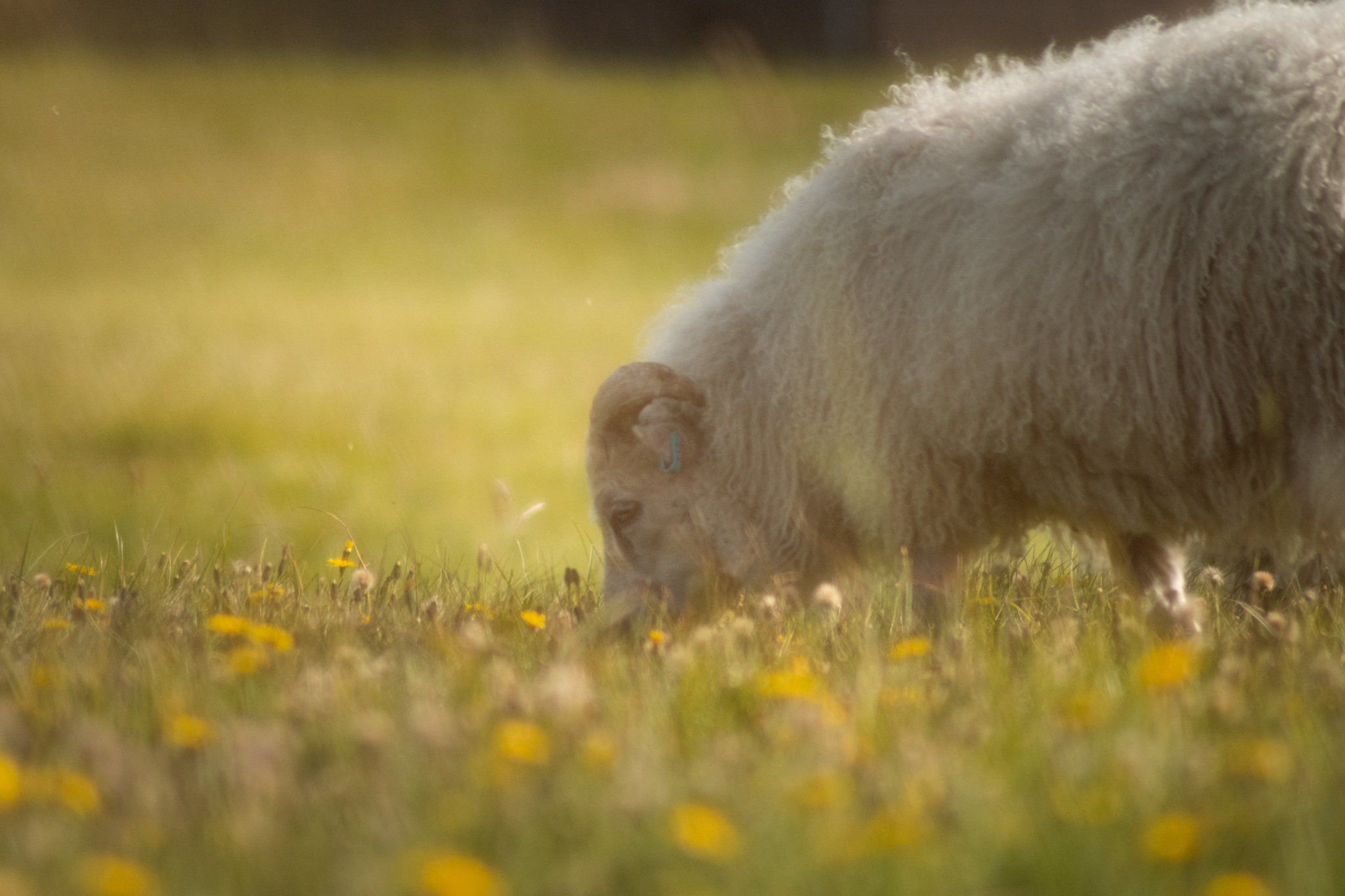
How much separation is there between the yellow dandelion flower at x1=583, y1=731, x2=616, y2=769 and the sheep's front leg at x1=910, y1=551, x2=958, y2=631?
173 cm

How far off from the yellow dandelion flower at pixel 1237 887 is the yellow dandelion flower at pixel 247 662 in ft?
5.80

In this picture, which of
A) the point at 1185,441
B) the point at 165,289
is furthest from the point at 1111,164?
the point at 165,289

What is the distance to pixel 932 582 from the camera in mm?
3816

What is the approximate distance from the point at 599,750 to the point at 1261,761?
101cm

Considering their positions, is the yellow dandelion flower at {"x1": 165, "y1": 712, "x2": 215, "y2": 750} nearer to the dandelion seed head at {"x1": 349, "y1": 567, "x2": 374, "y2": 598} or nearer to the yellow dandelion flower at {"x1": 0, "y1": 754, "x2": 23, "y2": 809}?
the yellow dandelion flower at {"x1": 0, "y1": 754, "x2": 23, "y2": 809}

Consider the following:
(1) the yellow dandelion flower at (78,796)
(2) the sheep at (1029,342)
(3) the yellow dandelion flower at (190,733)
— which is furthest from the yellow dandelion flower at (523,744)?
(2) the sheep at (1029,342)

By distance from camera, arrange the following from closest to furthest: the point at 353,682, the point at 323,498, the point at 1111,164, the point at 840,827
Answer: the point at 840,827 → the point at 353,682 → the point at 1111,164 → the point at 323,498

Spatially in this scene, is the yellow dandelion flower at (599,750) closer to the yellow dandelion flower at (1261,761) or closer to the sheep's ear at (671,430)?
the yellow dandelion flower at (1261,761)

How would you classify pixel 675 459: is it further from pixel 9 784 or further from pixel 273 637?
pixel 9 784

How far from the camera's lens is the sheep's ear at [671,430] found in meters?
4.14

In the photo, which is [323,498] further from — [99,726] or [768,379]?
[99,726]

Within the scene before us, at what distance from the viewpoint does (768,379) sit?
13.1 ft

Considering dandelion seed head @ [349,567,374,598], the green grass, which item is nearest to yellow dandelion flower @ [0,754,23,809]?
dandelion seed head @ [349,567,374,598]

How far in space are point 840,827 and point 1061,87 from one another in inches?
95.3
